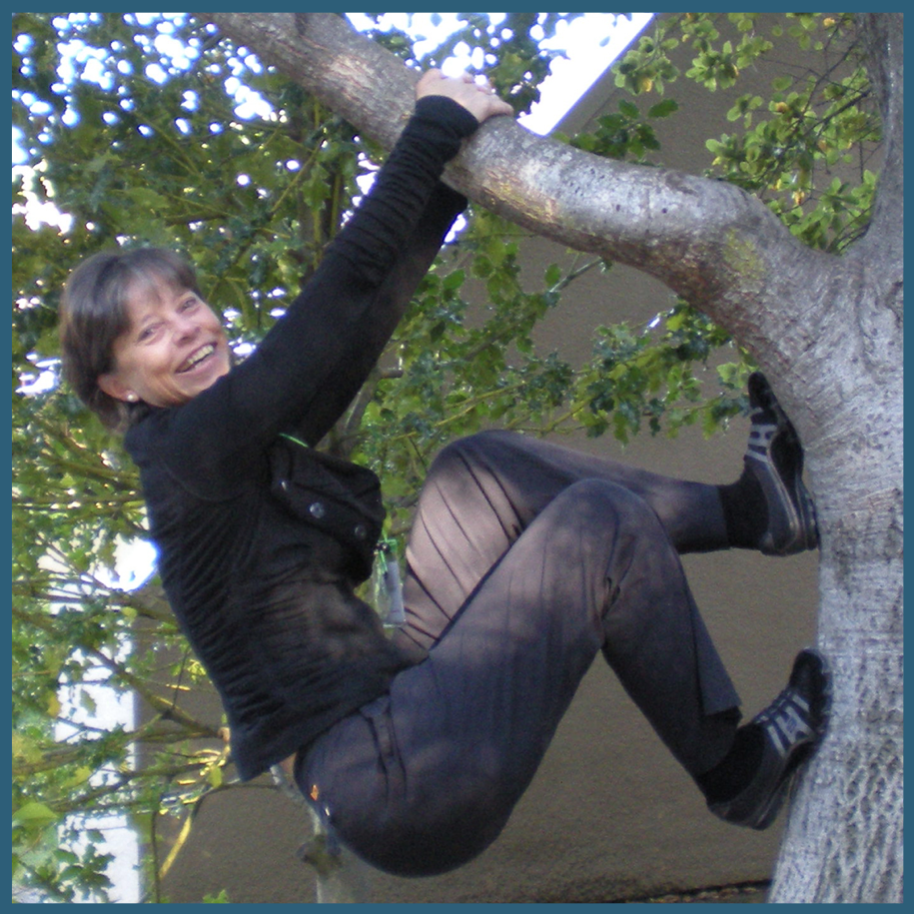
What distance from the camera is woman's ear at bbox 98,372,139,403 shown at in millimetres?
2059

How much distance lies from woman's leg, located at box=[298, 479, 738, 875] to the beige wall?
9.81ft

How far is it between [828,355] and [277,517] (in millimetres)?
974

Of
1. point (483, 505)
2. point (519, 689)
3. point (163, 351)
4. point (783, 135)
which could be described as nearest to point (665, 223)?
point (483, 505)

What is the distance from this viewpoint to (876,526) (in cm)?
172

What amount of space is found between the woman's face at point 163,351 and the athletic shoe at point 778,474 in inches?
39.6

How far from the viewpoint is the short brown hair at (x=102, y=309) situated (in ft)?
6.61

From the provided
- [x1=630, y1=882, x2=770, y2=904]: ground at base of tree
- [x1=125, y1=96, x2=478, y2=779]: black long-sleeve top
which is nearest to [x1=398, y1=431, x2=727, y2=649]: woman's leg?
[x1=125, y1=96, x2=478, y2=779]: black long-sleeve top

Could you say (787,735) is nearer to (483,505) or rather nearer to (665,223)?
(483,505)

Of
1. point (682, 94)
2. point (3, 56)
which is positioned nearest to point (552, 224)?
point (3, 56)

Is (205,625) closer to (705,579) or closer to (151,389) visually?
(151,389)

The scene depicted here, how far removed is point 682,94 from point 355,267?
12.9 feet

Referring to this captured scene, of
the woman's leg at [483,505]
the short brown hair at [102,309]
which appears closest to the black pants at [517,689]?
the woman's leg at [483,505]

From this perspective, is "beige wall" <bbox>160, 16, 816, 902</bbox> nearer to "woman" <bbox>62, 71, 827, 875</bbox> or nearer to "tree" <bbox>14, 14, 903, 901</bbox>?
"tree" <bbox>14, 14, 903, 901</bbox>

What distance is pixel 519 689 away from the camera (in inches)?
71.2
